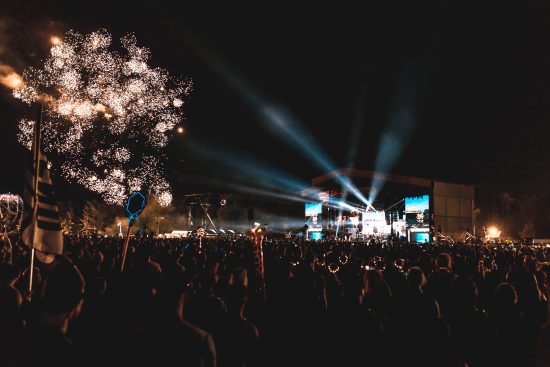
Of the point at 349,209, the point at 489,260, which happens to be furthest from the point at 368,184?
the point at 489,260

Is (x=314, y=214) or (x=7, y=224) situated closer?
(x=7, y=224)

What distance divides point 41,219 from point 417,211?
29.7m

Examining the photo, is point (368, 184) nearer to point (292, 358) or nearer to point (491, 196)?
point (491, 196)

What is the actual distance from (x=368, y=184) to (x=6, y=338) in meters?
31.9

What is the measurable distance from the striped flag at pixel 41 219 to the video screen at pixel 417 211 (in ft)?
94.1

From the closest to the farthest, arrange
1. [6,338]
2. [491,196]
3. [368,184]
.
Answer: [6,338] → [368,184] → [491,196]

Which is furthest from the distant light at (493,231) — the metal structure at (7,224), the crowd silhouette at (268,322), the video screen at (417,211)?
the metal structure at (7,224)

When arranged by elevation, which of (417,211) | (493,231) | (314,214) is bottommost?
(493,231)

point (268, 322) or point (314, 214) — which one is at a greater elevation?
point (314, 214)

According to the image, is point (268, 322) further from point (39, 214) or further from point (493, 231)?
point (493, 231)

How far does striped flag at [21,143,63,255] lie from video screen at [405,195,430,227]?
94.1 ft

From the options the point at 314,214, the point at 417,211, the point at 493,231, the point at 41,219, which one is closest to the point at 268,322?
the point at 41,219

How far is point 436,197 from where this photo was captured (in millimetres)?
31031

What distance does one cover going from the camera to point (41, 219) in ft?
17.4
